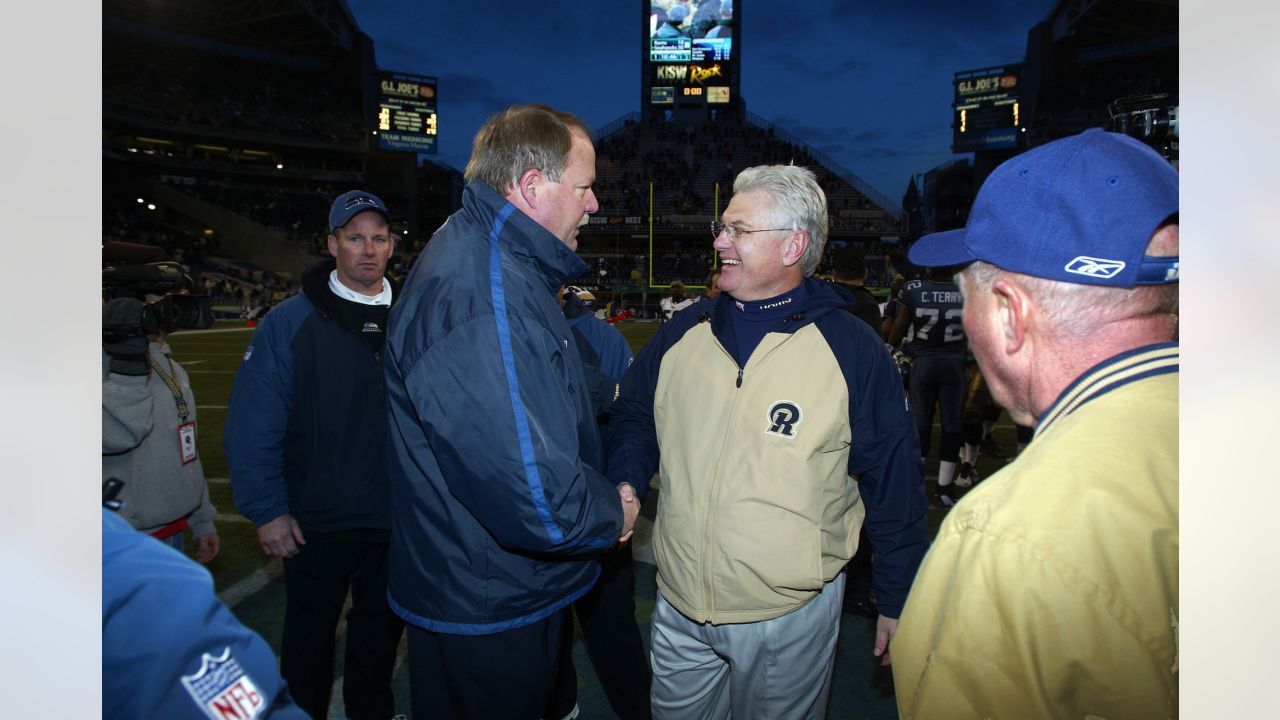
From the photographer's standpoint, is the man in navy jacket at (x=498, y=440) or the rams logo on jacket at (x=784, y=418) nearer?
the man in navy jacket at (x=498, y=440)

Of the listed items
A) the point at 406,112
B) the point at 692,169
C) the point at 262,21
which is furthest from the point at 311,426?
the point at 692,169

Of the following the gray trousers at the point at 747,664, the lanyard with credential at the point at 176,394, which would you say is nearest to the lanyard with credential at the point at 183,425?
the lanyard with credential at the point at 176,394

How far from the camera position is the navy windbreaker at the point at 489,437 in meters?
1.18

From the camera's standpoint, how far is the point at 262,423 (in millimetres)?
2123

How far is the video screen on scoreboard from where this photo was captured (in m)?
38.0

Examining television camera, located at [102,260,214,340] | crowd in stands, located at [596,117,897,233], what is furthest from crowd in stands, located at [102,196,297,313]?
television camera, located at [102,260,214,340]

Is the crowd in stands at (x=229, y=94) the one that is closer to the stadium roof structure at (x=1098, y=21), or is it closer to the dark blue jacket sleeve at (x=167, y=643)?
the stadium roof structure at (x=1098, y=21)

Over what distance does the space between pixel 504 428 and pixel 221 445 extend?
21.2 ft

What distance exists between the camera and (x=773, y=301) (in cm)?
173

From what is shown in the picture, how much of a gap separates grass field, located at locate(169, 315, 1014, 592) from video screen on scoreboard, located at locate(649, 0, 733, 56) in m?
30.5

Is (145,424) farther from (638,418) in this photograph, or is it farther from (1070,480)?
(1070,480)

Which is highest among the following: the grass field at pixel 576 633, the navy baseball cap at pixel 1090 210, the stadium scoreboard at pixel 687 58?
the stadium scoreboard at pixel 687 58

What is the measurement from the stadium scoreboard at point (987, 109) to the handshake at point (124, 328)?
37177mm

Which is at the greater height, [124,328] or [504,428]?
→ [124,328]
